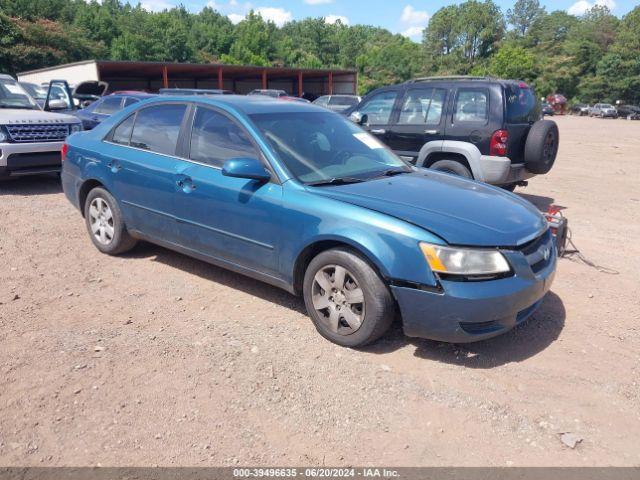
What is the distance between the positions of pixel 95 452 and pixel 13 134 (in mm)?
7082

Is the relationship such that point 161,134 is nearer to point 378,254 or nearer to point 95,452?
point 378,254

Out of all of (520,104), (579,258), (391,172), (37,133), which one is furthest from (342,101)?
(391,172)

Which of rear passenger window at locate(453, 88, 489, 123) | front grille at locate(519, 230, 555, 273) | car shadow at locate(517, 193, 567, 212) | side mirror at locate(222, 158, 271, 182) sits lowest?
car shadow at locate(517, 193, 567, 212)

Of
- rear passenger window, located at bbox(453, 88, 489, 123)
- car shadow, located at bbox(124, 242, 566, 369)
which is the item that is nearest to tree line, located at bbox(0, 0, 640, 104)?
rear passenger window, located at bbox(453, 88, 489, 123)

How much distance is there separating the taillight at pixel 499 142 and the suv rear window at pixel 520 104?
205mm

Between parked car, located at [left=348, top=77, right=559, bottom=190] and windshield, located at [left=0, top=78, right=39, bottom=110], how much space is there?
19.6ft

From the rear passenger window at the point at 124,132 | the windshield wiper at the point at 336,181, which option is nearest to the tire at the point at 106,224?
the rear passenger window at the point at 124,132

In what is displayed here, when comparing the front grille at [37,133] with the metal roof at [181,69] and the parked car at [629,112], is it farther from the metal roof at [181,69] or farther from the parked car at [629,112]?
the parked car at [629,112]

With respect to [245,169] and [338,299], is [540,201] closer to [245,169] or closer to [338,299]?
[338,299]

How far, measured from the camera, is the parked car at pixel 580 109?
63.5m

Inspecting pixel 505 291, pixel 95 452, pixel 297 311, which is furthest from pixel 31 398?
pixel 505 291

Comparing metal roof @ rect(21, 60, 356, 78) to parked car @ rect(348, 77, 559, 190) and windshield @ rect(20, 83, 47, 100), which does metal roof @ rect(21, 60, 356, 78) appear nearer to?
windshield @ rect(20, 83, 47, 100)

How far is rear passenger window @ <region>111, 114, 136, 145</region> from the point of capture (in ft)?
17.3

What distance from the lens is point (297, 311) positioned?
4375mm
